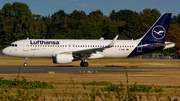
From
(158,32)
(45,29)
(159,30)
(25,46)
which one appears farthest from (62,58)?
(45,29)

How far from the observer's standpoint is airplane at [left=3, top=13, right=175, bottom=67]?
34.8m

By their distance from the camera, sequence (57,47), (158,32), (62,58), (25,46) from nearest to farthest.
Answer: (62,58), (25,46), (57,47), (158,32)

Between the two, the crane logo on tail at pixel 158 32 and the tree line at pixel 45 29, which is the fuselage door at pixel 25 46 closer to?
the crane logo on tail at pixel 158 32

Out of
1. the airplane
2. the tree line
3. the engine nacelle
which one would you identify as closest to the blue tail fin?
the airplane

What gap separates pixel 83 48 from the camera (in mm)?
36406

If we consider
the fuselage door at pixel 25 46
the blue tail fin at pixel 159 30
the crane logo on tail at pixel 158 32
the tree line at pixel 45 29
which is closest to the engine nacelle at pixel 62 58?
the fuselage door at pixel 25 46

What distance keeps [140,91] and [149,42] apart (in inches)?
974

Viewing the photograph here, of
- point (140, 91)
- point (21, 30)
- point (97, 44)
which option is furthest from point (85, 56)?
point (21, 30)

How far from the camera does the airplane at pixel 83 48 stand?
34.8 m

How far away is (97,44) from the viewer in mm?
37000

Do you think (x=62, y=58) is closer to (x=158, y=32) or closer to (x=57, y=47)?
(x=57, y=47)

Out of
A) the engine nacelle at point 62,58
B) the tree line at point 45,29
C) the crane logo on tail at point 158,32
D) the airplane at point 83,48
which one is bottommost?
the engine nacelle at point 62,58

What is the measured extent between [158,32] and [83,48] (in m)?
11.2

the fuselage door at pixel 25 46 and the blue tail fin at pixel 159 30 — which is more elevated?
the blue tail fin at pixel 159 30
